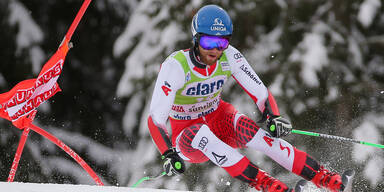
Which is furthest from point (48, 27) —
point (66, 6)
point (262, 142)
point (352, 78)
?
point (262, 142)

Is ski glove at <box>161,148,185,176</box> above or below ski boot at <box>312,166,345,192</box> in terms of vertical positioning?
above

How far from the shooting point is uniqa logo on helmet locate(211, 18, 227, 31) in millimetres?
Answer: 2986

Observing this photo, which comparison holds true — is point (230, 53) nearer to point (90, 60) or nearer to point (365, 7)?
point (365, 7)

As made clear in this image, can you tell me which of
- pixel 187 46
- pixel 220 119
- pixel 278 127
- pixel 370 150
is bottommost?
pixel 370 150

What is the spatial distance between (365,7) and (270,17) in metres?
1.29

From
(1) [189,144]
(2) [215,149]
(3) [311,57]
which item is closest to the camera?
(2) [215,149]

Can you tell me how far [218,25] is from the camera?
9.82 feet

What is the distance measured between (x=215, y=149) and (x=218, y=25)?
0.82m

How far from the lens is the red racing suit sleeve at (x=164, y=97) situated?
307cm

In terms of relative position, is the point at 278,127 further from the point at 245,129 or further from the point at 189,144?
the point at 189,144

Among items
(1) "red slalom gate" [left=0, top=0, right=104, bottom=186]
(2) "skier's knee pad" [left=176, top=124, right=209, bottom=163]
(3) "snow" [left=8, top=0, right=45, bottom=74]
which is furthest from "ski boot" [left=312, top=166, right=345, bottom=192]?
(3) "snow" [left=8, top=0, right=45, bottom=74]

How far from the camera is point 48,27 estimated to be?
770 cm

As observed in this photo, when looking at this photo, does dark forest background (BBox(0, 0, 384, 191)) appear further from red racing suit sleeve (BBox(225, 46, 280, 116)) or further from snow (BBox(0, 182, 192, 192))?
snow (BBox(0, 182, 192, 192))

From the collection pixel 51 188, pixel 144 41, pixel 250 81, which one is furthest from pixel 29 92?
pixel 144 41
